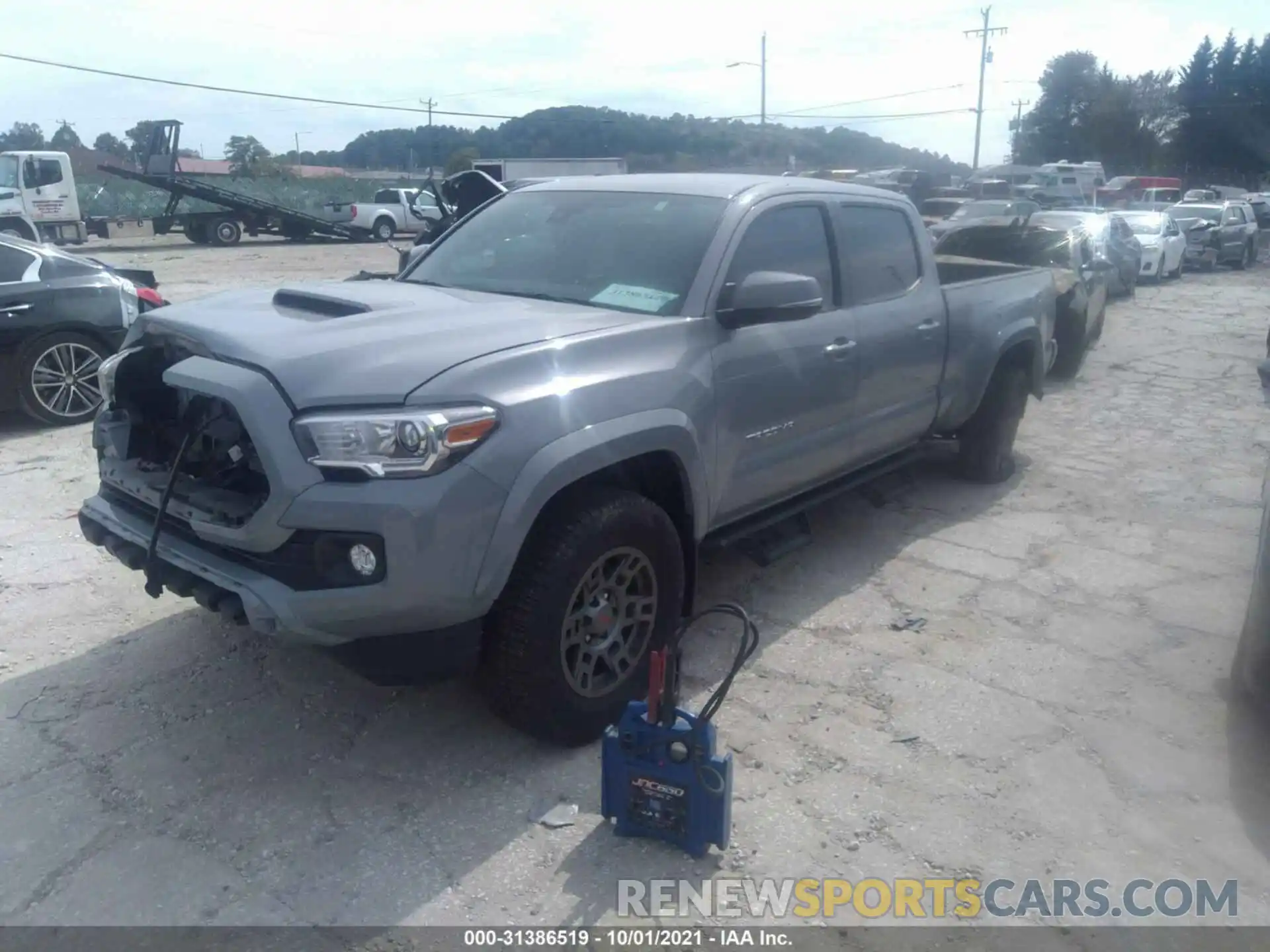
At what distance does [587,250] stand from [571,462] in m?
1.39

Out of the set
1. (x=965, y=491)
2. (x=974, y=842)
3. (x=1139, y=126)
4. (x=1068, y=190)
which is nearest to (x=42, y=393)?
(x=965, y=491)

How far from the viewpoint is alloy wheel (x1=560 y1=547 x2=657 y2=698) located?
3482 millimetres

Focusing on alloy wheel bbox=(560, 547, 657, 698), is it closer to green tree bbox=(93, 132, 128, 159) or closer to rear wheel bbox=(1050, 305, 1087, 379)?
rear wheel bbox=(1050, 305, 1087, 379)

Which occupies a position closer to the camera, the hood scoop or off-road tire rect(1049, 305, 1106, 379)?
the hood scoop

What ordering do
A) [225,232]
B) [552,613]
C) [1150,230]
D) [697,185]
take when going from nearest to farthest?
[552,613], [697,185], [1150,230], [225,232]

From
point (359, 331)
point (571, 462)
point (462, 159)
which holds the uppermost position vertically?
point (462, 159)

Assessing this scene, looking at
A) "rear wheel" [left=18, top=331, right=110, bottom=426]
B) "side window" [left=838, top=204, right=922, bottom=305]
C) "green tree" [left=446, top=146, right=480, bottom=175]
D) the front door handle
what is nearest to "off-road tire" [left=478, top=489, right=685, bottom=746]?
the front door handle

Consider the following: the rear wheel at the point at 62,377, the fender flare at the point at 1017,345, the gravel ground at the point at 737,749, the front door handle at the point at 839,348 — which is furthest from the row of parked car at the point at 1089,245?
the rear wheel at the point at 62,377

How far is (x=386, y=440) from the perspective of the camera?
300 cm

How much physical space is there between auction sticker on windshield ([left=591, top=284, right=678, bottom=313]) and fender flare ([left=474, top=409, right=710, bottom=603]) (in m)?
0.49

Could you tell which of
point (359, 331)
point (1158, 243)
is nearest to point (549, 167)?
point (1158, 243)

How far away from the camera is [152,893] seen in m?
2.92

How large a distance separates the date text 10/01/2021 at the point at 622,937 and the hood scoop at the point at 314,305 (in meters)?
2.06

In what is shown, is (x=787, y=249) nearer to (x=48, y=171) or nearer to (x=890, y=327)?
(x=890, y=327)
